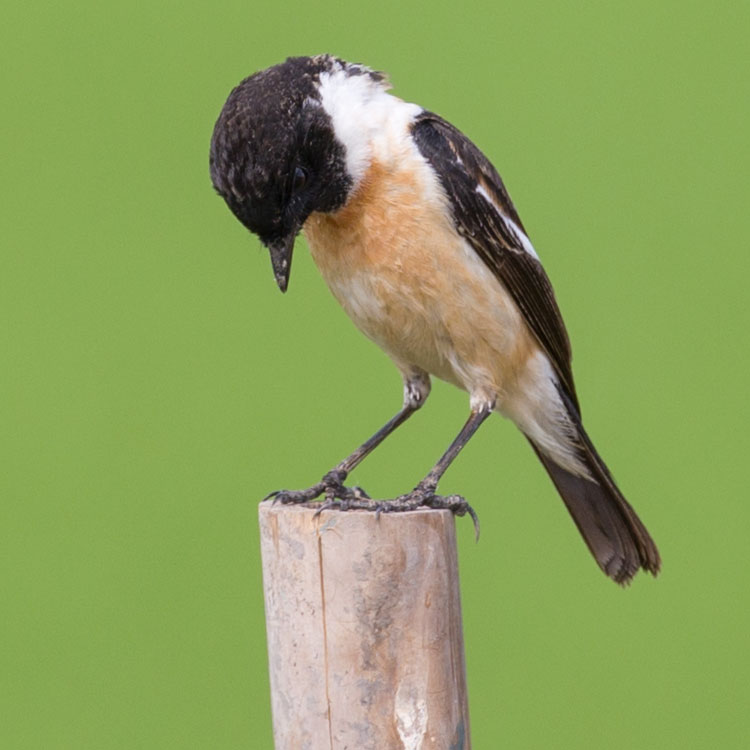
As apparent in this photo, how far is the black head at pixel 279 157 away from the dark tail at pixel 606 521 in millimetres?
1226

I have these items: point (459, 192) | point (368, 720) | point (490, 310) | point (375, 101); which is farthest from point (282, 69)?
point (368, 720)

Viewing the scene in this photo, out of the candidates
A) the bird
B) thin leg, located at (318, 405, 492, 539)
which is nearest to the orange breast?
the bird

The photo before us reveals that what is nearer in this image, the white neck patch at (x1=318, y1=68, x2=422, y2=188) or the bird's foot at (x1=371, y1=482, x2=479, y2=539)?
the bird's foot at (x1=371, y1=482, x2=479, y2=539)

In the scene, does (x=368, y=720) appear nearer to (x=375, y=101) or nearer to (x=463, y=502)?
(x=463, y=502)

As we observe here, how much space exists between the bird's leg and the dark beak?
693 millimetres

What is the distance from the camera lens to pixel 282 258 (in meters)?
3.85

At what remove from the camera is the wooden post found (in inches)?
136

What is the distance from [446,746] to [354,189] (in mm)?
1602

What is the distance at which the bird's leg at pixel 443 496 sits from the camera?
3.76 metres

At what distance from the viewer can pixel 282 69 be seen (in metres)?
3.93

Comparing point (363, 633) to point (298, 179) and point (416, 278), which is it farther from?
point (298, 179)

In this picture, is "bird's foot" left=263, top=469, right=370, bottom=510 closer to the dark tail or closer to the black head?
the black head

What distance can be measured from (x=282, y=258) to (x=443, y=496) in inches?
32.8

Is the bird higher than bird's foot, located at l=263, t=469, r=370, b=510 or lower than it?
higher
